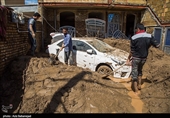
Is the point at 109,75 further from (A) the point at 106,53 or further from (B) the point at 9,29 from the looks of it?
(B) the point at 9,29

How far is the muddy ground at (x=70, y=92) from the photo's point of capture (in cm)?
314

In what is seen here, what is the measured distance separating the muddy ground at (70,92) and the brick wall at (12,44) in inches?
9.7

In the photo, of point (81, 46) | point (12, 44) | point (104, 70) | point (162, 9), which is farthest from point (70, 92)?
point (162, 9)

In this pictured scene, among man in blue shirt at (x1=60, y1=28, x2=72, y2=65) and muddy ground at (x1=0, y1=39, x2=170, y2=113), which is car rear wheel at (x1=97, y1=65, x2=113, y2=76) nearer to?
muddy ground at (x1=0, y1=39, x2=170, y2=113)

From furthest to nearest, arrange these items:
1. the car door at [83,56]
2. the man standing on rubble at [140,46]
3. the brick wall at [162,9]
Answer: the brick wall at [162,9] → the car door at [83,56] → the man standing on rubble at [140,46]

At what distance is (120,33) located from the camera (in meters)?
11.6

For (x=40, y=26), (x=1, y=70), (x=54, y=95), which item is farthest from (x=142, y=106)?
(x=40, y=26)

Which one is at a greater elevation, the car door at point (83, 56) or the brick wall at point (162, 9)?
the brick wall at point (162, 9)

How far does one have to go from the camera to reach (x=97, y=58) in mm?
5230

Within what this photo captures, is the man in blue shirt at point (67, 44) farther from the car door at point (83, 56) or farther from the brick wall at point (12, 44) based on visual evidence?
the brick wall at point (12, 44)

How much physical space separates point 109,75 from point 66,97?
2.15 metres

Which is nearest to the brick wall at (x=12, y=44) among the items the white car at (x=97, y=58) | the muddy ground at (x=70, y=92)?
the muddy ground at (x=70, y=92)

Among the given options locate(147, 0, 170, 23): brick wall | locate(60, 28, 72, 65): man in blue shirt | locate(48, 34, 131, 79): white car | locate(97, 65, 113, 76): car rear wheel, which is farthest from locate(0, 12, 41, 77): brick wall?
locate(147, 0, 170, 23): brick wall

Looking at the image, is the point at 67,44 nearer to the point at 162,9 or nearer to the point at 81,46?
the point at 81,46
